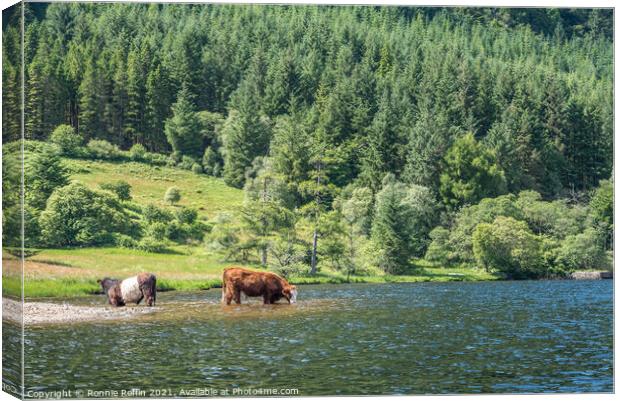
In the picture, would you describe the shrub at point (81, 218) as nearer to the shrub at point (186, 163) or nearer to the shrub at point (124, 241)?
the shrub at point (124, 241)

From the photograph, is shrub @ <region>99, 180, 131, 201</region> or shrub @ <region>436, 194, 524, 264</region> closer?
shrub @ <region>99, 180, 131, 201</region>

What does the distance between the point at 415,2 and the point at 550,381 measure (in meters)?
10.9

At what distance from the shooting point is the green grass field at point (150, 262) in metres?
43.8

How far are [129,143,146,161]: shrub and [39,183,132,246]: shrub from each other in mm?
11239

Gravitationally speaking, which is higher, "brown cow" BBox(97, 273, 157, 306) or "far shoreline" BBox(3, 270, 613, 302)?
"brown cow" BBox(97, 273, 157, 306)

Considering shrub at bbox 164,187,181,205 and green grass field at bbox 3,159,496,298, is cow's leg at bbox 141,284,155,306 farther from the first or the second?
shrub at bbox 164,187,181,205

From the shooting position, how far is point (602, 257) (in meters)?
62.6

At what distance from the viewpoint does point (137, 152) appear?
7869 cm

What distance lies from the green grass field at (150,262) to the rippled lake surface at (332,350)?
3.73 m

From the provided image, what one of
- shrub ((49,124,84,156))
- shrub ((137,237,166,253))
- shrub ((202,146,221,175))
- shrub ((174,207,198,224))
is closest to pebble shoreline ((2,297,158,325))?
shrub ((137,237,166,253))

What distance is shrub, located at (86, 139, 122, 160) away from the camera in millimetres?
74938

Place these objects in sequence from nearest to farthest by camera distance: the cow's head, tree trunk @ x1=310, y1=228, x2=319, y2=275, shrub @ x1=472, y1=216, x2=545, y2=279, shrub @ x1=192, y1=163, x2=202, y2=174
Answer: the cow's head → tree trunk @ x1=310, y1=228, x2=319, y2=275 → shrub @ x1=472, y1=216, x2=545, y2=279 → shrub @ x1=192, y1=163, x2=202, y2=174

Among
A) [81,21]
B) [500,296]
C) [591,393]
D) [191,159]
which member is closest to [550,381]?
[591,393]

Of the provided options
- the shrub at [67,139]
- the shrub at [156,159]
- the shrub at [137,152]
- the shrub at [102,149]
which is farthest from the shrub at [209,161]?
the shrub at [67,139]
